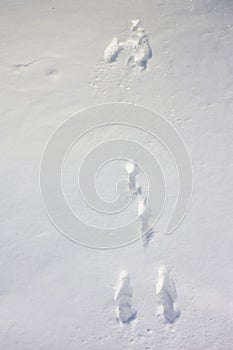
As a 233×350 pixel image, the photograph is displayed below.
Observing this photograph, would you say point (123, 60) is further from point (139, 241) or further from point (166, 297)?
point (166, 297)

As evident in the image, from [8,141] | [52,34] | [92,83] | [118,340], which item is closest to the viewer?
[118,340]

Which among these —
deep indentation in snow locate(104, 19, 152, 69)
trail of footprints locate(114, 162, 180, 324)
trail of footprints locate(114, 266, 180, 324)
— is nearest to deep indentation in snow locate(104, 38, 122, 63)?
deep indentation in snow locate(104, 19, 152, 69)

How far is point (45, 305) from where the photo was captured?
5.41ft

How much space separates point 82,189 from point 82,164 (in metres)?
0.13

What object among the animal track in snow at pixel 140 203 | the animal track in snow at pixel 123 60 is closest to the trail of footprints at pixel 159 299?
the animal track in snow at pixel 140 203

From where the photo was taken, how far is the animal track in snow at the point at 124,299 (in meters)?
1.63

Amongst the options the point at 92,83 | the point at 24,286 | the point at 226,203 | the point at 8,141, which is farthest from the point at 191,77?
the point at 24,286

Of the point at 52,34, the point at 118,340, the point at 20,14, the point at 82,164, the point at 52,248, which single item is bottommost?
the point at 118,340

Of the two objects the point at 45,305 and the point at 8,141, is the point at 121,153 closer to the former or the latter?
the point at 8,141

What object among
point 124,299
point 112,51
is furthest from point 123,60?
point 124,299

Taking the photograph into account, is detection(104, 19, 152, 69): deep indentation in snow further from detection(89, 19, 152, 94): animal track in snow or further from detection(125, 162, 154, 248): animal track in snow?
detection(125, 162, 154, 248): animal track in snow

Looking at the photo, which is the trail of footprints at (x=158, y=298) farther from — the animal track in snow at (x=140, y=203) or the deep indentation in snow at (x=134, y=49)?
the deep indentation in snow at (x=134, y=49)

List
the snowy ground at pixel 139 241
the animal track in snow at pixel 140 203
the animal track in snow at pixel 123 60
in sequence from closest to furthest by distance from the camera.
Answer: the snowy ground at pixel 139 241, the animal track in snow at pixel 140 203, the animal track in snow at pixel 123 60

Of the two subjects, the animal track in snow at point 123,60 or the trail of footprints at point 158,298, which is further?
the animal track in snow at point 123,60
